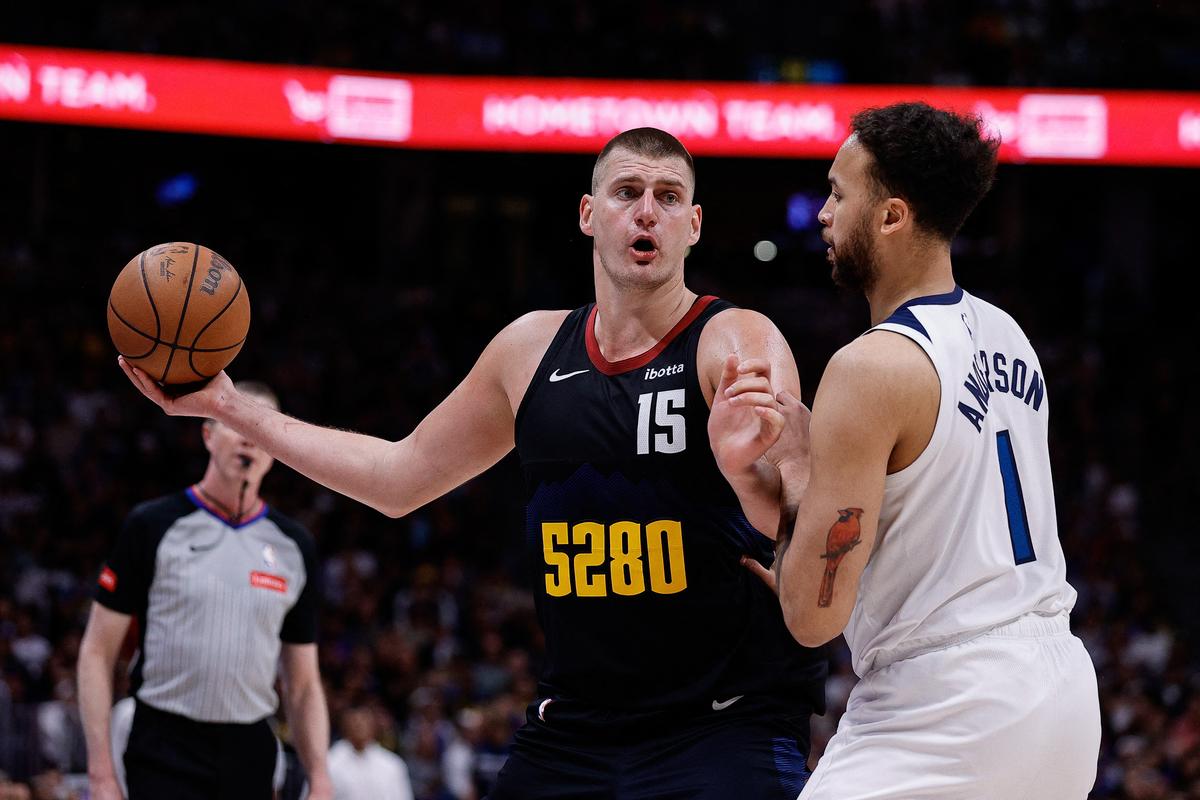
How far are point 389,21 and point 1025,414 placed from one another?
17.1 metres

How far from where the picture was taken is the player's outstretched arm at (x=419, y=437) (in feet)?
13.7

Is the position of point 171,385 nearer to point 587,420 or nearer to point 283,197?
point 587,420

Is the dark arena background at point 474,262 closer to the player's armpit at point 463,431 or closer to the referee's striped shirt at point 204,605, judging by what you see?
A: the referee's striped shirt at point 204,605

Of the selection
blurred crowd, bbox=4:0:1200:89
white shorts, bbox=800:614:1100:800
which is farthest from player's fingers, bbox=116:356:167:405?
blurred crowd, bbox=4:0:1200:89

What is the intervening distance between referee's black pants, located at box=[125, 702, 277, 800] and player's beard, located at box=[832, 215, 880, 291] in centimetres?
342

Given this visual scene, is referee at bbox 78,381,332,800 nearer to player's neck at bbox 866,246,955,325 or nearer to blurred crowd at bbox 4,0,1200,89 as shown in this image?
player's neck at bbox 866,246,955,325

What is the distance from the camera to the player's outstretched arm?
13.7ft

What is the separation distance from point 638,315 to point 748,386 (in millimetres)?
982

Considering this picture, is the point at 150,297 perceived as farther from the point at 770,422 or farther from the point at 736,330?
the point at 770,422

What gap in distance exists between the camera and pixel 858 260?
3.16m

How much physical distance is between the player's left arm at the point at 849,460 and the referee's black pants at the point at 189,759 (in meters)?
3.30

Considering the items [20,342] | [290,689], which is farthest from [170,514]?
[20,342]

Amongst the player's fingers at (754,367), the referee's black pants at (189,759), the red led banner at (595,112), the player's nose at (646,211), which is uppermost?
the red led banner at (595,112)

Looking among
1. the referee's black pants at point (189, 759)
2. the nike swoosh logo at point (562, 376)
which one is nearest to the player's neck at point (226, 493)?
the referee's black pants at point (189, 759)
